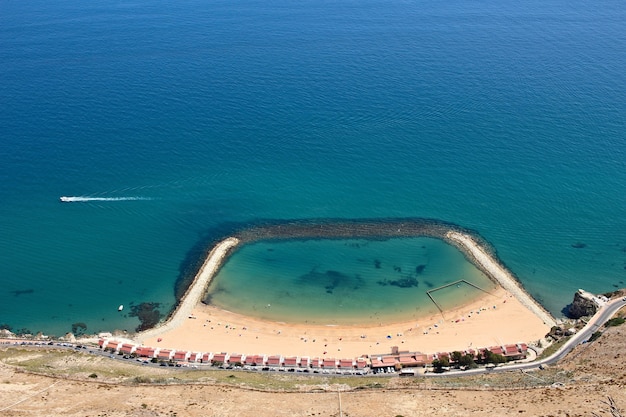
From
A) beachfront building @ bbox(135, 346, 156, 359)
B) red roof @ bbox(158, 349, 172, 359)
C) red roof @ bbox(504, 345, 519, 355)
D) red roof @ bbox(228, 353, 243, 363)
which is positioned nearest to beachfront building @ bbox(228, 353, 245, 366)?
red roof @ bbox(228, 353, 243, 363)

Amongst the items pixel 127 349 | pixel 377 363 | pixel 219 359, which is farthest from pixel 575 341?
pixel 127 349

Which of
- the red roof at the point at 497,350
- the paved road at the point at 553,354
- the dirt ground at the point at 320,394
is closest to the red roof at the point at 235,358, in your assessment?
the dirt ground at the point at 320,394

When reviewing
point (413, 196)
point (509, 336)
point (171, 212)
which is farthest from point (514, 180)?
point (171, 212)

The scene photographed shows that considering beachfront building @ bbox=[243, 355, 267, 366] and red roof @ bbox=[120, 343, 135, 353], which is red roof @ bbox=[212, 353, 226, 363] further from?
red roof @ bbox=[120, 343, 135, 353]

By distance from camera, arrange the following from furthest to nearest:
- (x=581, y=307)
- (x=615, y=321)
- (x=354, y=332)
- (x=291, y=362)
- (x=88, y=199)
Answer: (x=88, y=199) → (x=354, y=332) → (x=581, y=307) → (x=615, y=321) → (x=291, y=362)

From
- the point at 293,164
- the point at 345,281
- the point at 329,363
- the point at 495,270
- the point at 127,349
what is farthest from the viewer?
the point at 293,164

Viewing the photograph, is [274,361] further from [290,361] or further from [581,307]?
[581,307]

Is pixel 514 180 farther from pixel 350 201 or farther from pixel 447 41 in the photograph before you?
pixel 447 41
